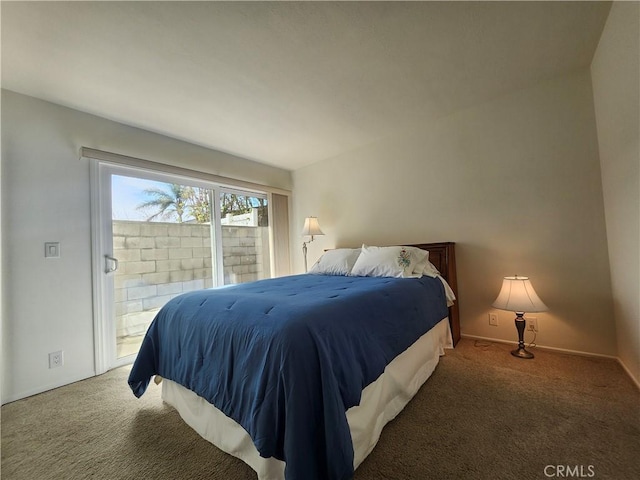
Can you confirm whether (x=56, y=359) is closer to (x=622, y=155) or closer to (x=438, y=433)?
(x=438, y=433)

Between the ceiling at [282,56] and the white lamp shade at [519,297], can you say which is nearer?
the ceiling at [282,56]

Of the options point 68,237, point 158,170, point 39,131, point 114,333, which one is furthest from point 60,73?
point 114,333

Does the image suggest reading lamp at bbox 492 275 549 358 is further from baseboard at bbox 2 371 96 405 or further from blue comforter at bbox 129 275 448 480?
→ baseboard at bbox 2 371 96 405

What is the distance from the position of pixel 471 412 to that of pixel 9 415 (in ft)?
9.50

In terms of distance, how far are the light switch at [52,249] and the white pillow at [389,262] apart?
254 centimetres

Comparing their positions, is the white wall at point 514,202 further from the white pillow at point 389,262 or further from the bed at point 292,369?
the bed at point 292,369

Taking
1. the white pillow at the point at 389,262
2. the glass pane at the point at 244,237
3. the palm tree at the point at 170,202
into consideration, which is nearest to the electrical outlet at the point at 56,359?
the palm tree at the point at 170,202

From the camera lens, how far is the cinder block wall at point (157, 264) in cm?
249

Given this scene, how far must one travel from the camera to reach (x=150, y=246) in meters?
2.68

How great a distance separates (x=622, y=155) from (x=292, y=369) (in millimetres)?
2342

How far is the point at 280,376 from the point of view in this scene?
3.27ft

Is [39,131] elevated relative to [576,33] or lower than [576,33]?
lower

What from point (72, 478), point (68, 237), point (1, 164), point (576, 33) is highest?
point (576, 33)

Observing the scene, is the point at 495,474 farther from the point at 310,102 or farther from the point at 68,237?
the point at 68,237
